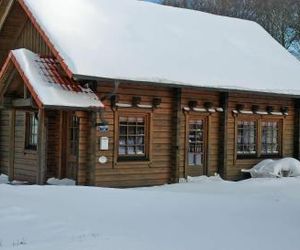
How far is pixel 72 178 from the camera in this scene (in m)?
15.3

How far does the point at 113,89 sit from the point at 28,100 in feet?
7.25

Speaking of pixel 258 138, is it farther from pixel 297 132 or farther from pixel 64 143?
pixel 64 143

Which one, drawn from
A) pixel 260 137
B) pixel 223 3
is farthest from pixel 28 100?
pixel 223 3

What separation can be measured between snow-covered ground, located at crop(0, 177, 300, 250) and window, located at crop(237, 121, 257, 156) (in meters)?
5.44

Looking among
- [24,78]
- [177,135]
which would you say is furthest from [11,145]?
[177,135]

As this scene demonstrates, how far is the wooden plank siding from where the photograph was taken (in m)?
17.7

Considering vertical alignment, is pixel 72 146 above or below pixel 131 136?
below

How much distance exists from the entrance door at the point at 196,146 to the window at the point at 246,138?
1.51m

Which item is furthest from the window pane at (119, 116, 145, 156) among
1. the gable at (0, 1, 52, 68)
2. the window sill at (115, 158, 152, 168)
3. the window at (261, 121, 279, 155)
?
the window at (261, 121, 279, 155)

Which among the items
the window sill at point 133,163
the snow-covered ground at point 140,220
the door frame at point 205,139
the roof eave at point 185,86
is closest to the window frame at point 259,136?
the roof eave at point 185,86

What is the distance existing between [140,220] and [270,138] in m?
11.4

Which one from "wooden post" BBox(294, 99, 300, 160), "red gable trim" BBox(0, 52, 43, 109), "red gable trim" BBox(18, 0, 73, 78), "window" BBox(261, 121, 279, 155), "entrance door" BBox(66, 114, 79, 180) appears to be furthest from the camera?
"wooden post" BBox(294, 99, 300, 160)

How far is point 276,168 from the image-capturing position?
17.6m

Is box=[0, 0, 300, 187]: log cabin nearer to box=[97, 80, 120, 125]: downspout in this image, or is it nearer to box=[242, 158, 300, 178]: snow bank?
box=[97, 80, 120, 125]: downspout
